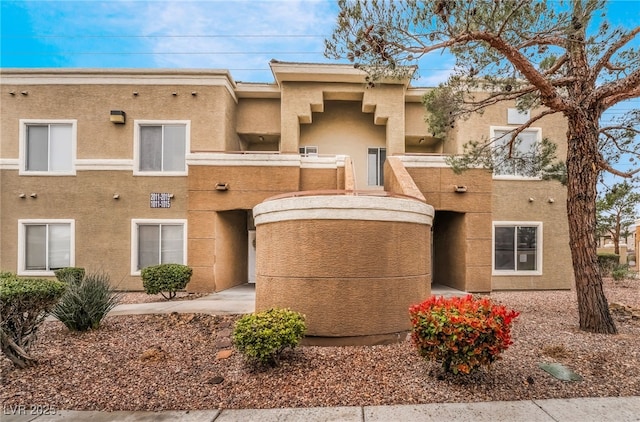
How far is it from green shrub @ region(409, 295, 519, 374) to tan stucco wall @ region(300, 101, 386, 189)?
33.7 feet

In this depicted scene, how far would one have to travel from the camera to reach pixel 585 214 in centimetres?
690

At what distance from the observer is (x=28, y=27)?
410 inches

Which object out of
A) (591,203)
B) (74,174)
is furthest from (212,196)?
(591,203)

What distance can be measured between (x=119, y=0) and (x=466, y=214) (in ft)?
39.1

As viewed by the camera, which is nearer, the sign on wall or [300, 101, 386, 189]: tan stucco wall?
the sign on wall

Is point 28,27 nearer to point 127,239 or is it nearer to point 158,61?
point 158,61

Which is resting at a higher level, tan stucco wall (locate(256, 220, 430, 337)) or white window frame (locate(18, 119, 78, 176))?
white window frame (locate(18, 119, 78, 176))

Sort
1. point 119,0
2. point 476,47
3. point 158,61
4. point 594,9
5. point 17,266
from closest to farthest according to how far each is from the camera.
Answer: point 594,9 → point 476,47 → point 119,0 → point 17,266 → point 158,61

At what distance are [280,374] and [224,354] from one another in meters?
1.18

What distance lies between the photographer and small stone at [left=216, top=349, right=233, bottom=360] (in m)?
5.31

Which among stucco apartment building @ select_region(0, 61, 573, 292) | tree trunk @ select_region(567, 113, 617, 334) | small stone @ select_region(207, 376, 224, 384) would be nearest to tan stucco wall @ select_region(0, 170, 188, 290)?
stucco apartment building @ select_region(0, 61, 573, 292)

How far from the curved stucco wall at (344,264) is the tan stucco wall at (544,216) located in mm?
8126

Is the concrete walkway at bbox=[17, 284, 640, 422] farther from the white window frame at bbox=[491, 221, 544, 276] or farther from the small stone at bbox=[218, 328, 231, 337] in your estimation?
the white window frame at bbox=[491, 221, 544, 276]

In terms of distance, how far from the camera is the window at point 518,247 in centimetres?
1239
